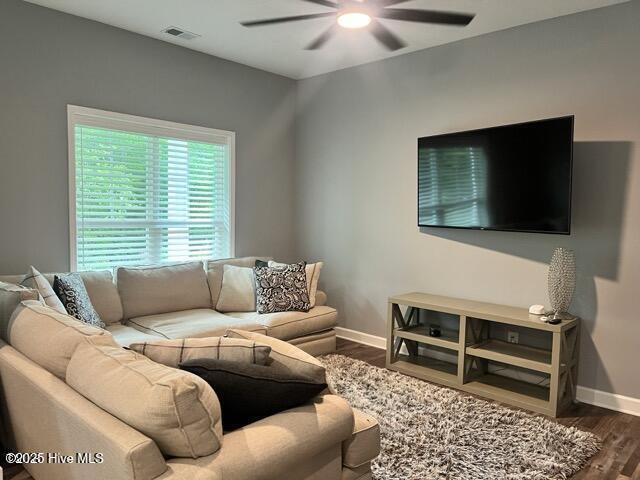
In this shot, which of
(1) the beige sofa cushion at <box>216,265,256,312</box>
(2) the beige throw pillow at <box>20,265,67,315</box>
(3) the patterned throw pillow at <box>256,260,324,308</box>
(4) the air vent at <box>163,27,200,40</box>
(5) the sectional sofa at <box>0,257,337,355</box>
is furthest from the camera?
(3) the patterned throw pillow at <box>256,260,324,308</box>

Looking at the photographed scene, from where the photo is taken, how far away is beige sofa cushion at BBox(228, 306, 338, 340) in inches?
154

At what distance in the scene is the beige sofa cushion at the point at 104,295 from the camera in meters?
3.58

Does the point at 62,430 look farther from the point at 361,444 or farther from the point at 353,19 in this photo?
the point at 353,19

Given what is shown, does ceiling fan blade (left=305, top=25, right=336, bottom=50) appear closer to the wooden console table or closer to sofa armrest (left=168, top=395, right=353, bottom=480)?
the wooden console table

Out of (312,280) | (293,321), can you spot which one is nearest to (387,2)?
(312,280)

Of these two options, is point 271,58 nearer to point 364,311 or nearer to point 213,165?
point 213,165

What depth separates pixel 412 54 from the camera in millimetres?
4379

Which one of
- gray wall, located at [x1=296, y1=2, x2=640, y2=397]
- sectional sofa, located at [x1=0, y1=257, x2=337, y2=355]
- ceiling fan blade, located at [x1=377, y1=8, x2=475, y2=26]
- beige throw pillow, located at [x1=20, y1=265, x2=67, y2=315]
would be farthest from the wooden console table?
beige throw pillow, located at [x1=20, y1=265, x2=67, y2=315]

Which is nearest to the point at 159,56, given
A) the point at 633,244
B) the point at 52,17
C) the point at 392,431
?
the point at 52,17

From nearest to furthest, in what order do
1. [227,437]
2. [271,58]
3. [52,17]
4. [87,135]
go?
[227,437]
[52,17]
[87,135]
[271,58]

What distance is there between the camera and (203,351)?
5.93ft

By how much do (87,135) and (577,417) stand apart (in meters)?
4.15

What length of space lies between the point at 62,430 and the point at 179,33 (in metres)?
3.35

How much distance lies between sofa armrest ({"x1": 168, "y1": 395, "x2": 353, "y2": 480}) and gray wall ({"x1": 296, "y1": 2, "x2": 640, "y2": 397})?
2446 mm
